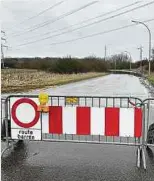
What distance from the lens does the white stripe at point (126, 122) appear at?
6.07 meters

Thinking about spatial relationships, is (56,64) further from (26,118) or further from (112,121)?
(112,121)

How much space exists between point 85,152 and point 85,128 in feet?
2.18

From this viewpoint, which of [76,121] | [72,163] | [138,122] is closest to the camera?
[72,163]

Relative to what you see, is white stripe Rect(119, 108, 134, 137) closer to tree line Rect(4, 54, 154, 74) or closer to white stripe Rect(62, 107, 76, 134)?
white stripe Rect(62, 107, 76, 134)

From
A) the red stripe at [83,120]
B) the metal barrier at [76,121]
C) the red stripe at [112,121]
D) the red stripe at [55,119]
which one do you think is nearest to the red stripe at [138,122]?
the metal barrier at [76,121]

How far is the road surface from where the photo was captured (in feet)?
17.1

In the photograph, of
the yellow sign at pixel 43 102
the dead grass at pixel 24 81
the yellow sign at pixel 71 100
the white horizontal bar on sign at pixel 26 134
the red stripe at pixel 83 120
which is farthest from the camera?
the dead grass at pixel 24 81

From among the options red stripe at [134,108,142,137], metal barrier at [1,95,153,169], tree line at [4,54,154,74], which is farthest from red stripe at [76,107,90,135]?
tree line at [4,54,154,74]

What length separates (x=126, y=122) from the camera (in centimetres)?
608

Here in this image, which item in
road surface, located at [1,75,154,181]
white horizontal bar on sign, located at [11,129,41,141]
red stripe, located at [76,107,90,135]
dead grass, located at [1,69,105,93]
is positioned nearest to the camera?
road surface, located at [1,75,154,181]

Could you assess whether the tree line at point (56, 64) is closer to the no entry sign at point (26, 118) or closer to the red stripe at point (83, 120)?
the no entry sign at point (26, 118)

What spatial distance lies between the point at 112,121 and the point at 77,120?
61cm

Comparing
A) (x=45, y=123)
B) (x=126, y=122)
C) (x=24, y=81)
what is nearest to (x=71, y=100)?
(x=45, y=123)

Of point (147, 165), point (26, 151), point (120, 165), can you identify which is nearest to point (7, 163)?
point (26, 151)
